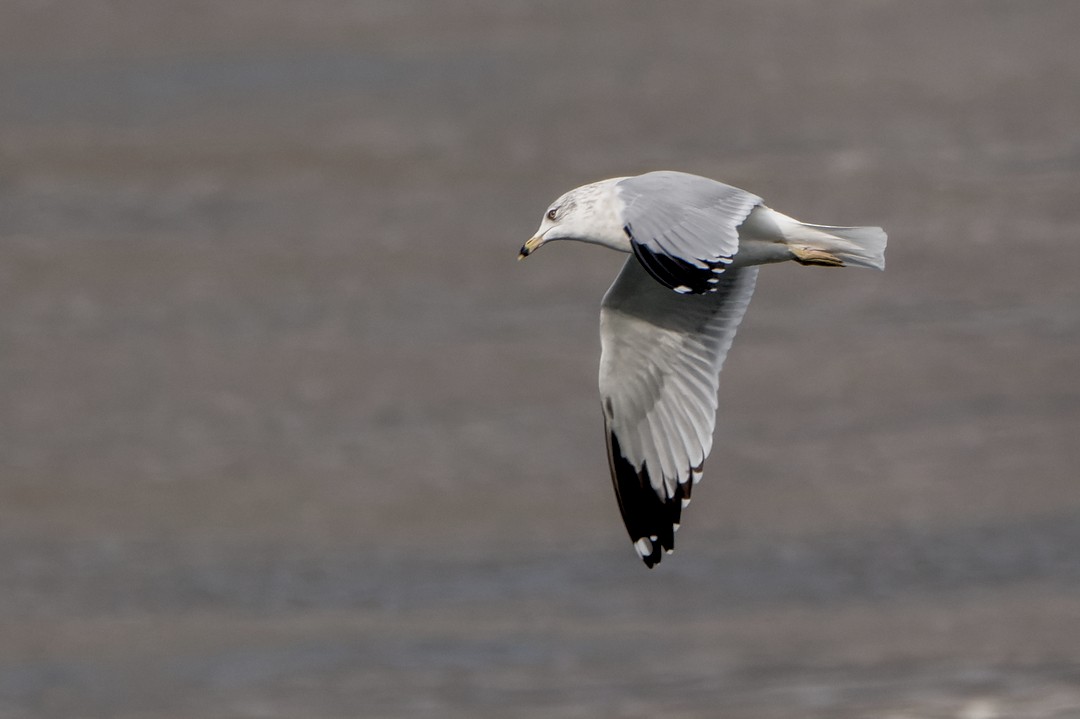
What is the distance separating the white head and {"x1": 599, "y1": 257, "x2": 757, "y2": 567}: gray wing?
419 millimetres

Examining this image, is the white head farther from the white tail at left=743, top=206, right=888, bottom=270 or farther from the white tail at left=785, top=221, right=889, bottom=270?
the white tail at left=785, top=221, right=889, bottom=270

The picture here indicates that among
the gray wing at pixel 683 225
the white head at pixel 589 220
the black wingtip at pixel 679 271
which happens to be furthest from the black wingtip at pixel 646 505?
the black wingtip at pixel 679 271

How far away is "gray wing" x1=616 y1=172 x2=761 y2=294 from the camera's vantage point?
4.61 meters

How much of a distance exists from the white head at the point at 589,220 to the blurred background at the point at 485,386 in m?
3.99

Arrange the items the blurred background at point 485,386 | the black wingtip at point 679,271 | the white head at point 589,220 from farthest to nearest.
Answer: the blurred background at point 485,386 < the white head at point 589,220 < the black wingtip at point 679,271

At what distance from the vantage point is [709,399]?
567 centimetres

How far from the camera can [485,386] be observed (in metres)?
12.7

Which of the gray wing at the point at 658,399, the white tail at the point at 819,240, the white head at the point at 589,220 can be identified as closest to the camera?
the white head at the point at 589,220

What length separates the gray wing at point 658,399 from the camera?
5.62 meters

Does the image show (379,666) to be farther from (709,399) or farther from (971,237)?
(971,237)

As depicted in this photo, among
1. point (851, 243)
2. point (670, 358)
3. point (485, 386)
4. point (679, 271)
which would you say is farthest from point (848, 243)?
point (485, 386)

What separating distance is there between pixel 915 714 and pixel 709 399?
354 cm

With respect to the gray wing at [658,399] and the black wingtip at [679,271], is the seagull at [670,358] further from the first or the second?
the black wingtip at [679,271]

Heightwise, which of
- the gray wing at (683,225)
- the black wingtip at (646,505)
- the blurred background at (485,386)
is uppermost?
the blurred background at (485,386)
